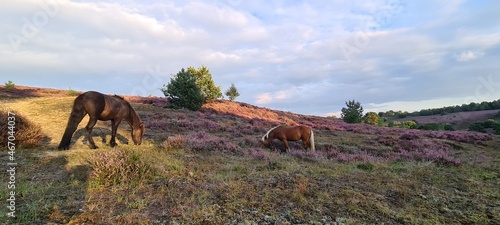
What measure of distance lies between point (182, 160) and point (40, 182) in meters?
4.07

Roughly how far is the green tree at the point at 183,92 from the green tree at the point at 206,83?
579 centimetres

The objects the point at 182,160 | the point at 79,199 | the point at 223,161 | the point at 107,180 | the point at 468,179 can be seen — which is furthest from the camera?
the point at 223,161

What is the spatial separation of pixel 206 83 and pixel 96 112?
1028 inches

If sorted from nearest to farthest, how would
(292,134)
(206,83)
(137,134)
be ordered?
1. (137,134)
2. (292,134)
3. (206,83)

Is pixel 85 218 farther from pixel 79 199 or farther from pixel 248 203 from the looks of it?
pixel 248 203

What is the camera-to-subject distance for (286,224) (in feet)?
14.9

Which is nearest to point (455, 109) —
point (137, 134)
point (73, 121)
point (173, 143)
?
point (173, 143)

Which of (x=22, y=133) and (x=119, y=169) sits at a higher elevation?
(x=22, y=133)

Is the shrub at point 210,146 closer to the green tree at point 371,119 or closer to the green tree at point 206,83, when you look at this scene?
the green tree at point 206,83

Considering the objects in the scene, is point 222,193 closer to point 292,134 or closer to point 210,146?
point 210,146

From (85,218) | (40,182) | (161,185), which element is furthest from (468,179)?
(40,182)

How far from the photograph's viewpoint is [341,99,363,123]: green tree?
40581 mm

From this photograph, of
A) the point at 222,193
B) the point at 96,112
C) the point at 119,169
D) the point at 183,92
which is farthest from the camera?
the point at 183,92

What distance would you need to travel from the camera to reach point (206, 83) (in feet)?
118
